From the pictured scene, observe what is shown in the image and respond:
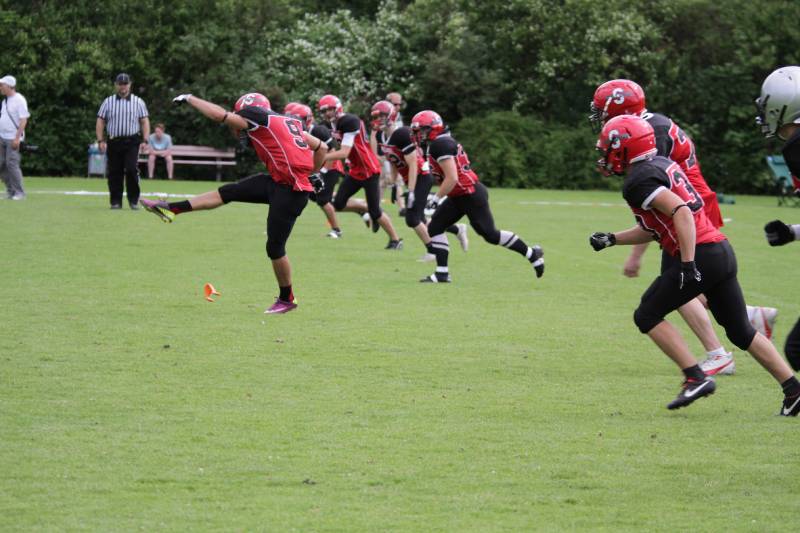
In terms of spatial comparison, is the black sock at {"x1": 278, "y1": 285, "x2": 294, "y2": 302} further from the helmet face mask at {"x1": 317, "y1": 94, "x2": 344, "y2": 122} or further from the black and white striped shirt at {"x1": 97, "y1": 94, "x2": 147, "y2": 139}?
the black and white striped shirt at {"x1": 97, "y1": 94, "x2": 147, "y2": 139}

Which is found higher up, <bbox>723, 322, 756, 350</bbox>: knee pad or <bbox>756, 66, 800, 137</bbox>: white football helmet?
<bbox>756, 66, 800, 137</bbox>: white football helmet

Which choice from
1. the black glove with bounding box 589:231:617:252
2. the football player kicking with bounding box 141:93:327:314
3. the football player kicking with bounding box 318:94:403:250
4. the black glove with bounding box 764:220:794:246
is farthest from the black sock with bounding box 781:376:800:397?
the football player kicking with bounding box 318:94:403:250

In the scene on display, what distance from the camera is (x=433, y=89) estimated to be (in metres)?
37.8

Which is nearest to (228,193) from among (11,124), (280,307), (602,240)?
(280,307)

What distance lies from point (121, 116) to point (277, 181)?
10.3 metres

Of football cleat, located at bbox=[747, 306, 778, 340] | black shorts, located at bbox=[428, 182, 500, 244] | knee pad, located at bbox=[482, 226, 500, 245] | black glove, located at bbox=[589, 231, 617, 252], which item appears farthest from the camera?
knee pad, located at bbox=[482, 226, 500, 245]

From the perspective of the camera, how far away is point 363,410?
725 cm

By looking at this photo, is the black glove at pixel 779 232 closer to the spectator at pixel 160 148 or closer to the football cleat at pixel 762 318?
the football cleat at pixel 762 318

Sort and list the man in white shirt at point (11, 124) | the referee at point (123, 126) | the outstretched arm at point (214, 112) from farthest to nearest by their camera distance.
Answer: the man in white shirt at point (11, 124) < the referee at point (123, 126) < the outstretched arm at point (214, 112)

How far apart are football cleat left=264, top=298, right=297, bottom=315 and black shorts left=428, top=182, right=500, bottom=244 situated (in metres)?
3.03

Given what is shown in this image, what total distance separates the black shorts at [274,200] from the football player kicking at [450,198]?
256 cm

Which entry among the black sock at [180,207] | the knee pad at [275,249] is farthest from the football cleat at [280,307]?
the black sock at [180,207]

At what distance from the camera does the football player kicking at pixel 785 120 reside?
6.92 meters

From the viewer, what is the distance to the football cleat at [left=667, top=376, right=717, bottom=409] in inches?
288
